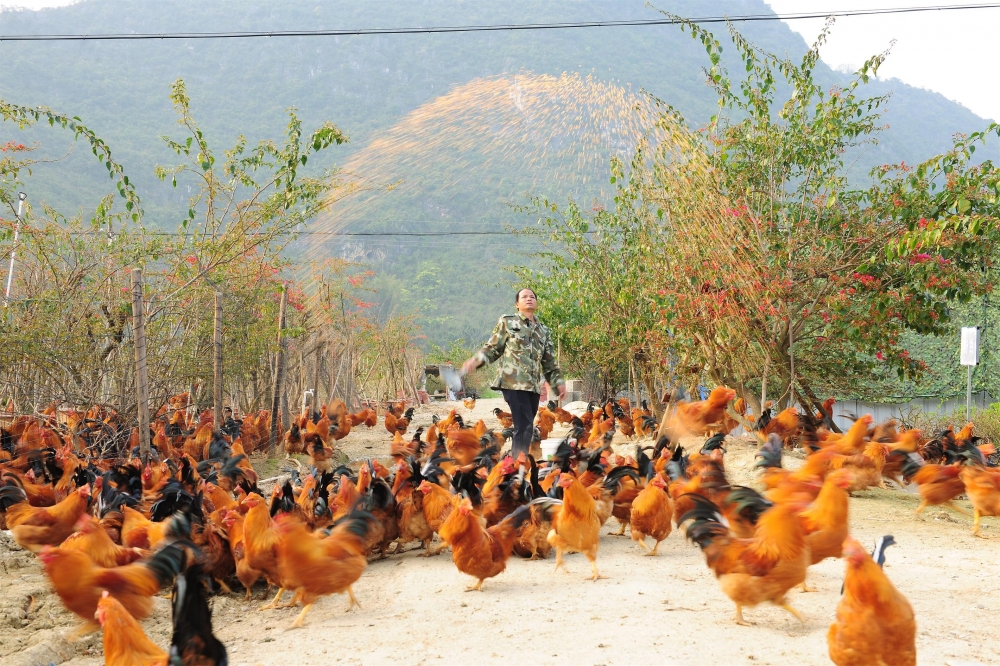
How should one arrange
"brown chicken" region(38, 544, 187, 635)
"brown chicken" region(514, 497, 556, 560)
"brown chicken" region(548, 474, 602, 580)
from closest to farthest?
"brown chicken" region(38, 544, 187, 635), "brown chicken" region(548, 474, 602, 580), "brown chicken" region(514, 497, 556, 560)

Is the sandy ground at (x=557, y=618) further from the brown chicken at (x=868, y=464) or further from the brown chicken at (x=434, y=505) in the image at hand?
the brown chicken at (x=868, y=464)

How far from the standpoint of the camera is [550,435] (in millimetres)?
14758

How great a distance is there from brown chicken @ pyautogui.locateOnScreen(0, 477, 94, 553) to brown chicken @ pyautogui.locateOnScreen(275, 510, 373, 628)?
180 cm

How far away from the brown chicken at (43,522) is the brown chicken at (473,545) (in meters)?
2.84

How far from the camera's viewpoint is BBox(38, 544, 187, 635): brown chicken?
4.43 m

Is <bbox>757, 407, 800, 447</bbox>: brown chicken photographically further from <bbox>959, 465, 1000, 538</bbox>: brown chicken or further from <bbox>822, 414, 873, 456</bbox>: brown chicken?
<bbox>959, 465, 1000, 538</bbox>: brown chicken

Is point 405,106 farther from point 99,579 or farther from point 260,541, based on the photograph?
point 99,579

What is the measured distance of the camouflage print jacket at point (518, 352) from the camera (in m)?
8.24

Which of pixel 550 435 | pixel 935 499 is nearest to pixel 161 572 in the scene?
pixel 935 499

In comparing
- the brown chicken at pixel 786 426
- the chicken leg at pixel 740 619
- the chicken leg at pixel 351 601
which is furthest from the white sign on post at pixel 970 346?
the chicken leg at pixel 351 601

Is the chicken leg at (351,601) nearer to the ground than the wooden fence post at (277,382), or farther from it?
nearer to the ground

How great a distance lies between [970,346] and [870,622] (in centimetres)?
1113

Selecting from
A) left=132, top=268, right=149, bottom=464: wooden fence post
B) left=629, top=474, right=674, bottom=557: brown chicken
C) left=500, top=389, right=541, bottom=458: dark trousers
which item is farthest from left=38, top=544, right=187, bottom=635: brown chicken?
left=500, top=389, right=541, bottom=458: dark trousers

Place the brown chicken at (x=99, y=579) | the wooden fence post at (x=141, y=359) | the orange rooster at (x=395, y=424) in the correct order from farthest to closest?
1. the orange rooster at (x=395, y=424)
2. the wooden fence post at (x=141, y=359)
3. the brown chicken at (x=99, y=579)
